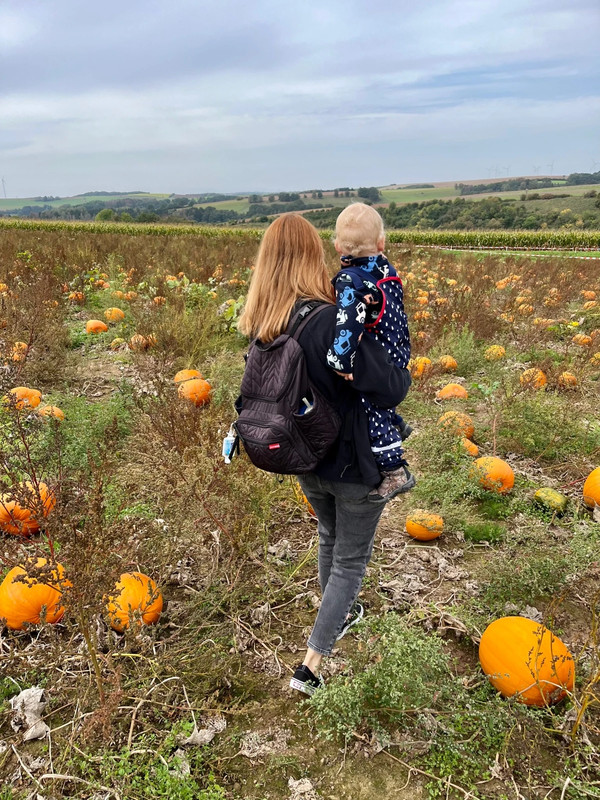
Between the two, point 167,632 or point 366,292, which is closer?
point 366,292

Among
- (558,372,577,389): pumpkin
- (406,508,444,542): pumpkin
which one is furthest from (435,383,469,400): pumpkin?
(406,508,444,542): pumpkin

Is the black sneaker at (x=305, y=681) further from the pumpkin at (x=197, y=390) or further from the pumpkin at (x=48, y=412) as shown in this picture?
the pumpkin at (x=197, y=390)

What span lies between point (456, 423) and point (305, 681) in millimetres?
2511

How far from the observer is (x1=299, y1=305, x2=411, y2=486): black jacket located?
1851 millimetres

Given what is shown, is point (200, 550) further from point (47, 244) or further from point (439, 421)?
point (47, 244)

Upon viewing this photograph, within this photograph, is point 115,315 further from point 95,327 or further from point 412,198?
point 412,198

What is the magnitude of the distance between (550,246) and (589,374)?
2378 centimetres

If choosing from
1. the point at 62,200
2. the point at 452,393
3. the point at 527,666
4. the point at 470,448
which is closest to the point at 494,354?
the point at 452,393

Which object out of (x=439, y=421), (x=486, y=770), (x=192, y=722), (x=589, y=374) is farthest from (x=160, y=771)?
(x=589, y=374)

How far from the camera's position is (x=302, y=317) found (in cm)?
191

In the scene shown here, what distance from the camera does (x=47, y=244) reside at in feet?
43.8

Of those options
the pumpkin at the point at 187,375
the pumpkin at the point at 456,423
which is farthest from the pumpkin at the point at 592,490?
the pumpkin at the point at 187,375

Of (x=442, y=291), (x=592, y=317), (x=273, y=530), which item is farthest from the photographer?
(x=442, y=291)

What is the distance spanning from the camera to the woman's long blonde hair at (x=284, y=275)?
6.43 feet
